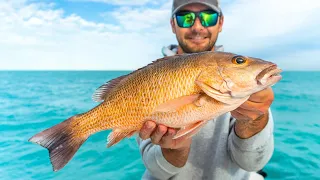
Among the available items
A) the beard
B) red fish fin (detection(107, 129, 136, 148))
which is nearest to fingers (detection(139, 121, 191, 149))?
red fish fin (detection(107, 129, 136, 148))

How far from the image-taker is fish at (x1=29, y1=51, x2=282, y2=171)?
5.75 ft

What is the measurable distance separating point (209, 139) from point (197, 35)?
4.30 feet

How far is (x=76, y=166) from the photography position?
7293mm

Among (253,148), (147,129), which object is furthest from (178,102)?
(253,148)

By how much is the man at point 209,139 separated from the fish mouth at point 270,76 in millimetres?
268

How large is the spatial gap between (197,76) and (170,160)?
1.15 m

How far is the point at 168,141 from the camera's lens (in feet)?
7.41

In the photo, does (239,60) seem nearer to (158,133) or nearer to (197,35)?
(158,133)

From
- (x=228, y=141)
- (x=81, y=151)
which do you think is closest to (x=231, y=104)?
(x=228, y=141)

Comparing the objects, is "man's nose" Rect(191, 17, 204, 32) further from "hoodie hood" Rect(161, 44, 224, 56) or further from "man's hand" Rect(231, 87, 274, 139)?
"man's hand" Rect(231, 87, 274, 139)

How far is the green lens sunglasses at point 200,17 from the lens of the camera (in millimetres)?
3402

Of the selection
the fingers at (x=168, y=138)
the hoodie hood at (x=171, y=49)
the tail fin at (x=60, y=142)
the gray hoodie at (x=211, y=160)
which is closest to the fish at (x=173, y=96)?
the tail fin at (x=60, y=142)

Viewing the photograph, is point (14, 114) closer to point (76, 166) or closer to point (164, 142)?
point (76, 166)

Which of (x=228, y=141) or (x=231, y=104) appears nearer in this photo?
(x=231, y=104)
